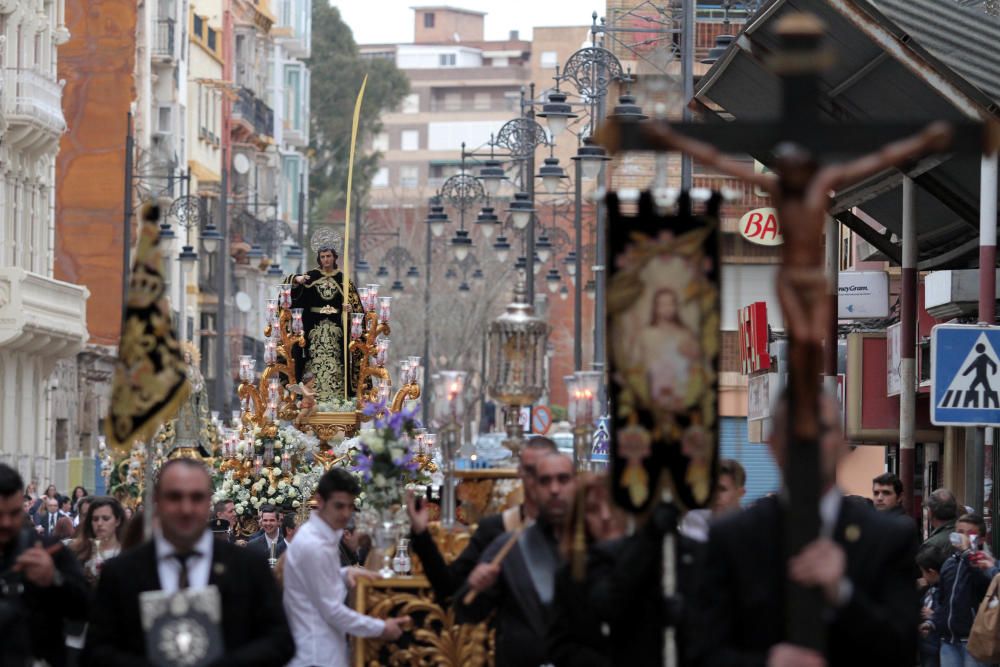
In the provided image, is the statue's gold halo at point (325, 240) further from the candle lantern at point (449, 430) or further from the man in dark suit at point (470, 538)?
the man in dark suit at point (470, 538)

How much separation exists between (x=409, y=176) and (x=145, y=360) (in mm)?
152692

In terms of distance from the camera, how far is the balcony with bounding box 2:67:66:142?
4866cm

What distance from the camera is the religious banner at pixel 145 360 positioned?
10.5m

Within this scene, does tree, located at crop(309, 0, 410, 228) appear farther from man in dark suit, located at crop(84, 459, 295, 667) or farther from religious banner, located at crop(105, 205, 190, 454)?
man in dark suit, located at crop(84, 459, 295, 667)

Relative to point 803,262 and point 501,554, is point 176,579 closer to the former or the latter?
point 501,554

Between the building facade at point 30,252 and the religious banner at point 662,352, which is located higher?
the building facade at point 30,252

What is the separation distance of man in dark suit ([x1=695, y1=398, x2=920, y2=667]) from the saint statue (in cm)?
1720

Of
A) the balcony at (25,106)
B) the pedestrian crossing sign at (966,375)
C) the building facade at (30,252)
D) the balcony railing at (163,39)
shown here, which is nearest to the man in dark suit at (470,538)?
the pedestrian crossing sign at (966,375)

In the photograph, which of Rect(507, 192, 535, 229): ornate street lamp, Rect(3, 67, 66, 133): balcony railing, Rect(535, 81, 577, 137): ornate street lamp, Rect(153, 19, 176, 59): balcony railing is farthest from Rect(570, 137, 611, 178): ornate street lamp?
Rect(153, 19, 176, 59): balcony railing

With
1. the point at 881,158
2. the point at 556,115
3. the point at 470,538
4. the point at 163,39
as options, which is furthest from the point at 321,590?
the point at 163,39

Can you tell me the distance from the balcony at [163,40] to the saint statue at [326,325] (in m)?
46.2

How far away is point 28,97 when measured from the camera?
1933 inches

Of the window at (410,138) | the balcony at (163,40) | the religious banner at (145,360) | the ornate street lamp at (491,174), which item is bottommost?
the religious banner at (145,360)

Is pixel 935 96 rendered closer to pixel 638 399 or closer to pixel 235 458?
pixel 235 458
